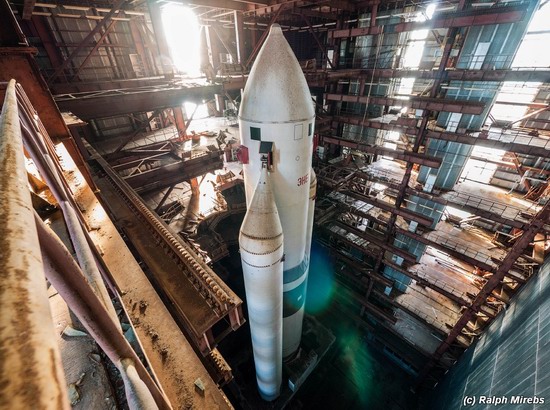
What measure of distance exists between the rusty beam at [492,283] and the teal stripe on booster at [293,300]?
6988 millimetres

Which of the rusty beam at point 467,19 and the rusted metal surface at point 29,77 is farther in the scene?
the rusty beam at point 467,19

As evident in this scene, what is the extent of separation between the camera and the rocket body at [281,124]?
5746mm

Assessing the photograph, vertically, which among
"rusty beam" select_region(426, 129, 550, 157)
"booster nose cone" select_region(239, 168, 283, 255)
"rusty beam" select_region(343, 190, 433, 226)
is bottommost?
"rusty beam" select_region(343, 190, 433, 226)

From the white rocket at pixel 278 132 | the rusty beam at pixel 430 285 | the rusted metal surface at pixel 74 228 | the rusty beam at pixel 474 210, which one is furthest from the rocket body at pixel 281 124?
the rusty beam at pixel 430 285

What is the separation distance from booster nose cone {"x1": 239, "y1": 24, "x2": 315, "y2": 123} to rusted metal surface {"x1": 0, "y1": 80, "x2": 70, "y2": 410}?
218 inches

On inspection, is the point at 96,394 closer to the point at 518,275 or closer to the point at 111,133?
the point at 518,275

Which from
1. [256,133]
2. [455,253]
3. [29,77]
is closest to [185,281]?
[256,133]

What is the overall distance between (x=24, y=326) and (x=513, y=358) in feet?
35.1

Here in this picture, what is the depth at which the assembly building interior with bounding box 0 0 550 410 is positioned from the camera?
1.63m

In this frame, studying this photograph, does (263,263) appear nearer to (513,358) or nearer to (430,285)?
(513,358)

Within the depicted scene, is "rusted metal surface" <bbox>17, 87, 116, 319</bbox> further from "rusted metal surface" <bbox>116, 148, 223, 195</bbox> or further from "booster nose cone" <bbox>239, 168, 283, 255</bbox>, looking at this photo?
"rusted metal surface" <bbox>116, 148, 223, 195</bbox>

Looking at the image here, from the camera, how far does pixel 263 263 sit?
6.57 meters

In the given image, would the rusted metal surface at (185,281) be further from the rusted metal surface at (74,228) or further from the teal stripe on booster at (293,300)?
the teal stripe on booster at (293,300)

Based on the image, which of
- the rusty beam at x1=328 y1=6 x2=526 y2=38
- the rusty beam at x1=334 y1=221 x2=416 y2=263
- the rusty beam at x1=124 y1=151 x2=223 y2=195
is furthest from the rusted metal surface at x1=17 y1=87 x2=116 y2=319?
the rusty beam at x1=334 y1=221 x2=416 y2=263
